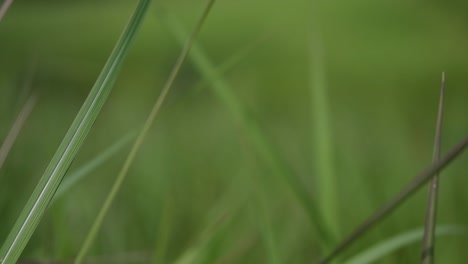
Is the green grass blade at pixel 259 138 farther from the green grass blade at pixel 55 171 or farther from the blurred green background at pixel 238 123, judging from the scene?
the green grass blade at pixel 55 171

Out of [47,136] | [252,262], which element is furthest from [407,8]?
[252,262]

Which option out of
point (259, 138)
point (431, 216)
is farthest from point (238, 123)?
point (431, 216)

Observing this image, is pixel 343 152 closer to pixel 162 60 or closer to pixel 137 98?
pixel 137 98

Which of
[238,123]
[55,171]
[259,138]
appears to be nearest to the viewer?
[55,171]

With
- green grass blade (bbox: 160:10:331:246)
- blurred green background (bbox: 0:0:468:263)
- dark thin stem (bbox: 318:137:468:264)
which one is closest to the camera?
dark thin stem (bbox: 318:137:468:264)

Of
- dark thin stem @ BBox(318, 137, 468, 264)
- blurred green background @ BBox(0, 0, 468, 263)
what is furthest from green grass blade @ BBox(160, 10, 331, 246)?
dark thin stem @ BBox(318, 137, 468, 264)

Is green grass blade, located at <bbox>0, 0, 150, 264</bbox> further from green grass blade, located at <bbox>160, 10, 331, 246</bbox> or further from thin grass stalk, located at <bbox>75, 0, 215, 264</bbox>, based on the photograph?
green grass blade, located at <bbox>160, 10, 331, 246</bbox>

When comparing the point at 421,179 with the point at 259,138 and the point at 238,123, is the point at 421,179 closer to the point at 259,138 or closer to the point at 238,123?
the point at 259,138
